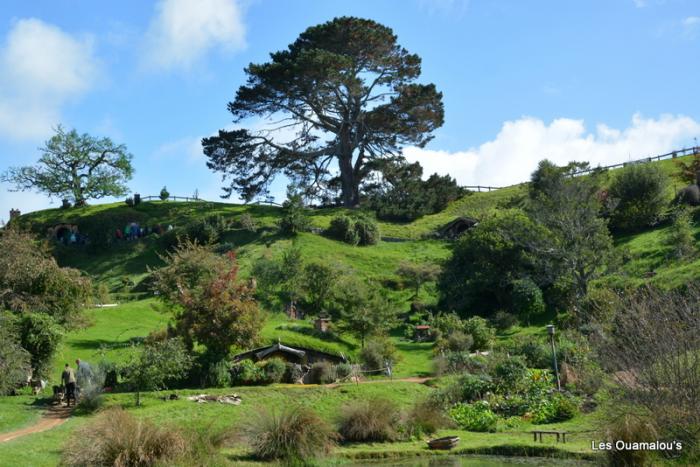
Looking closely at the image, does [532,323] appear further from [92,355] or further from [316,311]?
[92,355]

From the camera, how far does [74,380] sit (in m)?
26.7

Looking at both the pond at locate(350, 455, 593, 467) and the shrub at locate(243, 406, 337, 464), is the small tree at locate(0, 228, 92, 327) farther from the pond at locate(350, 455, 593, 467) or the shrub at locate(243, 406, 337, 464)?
the pond at locate(350, 455, 593, 467)

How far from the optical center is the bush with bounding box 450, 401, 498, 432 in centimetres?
2598

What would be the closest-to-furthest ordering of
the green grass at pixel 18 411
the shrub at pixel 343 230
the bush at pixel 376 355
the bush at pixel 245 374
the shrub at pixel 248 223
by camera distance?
1. the green grass at pixel 18 411
2. the bush at pixel 245 374
3. the bush at pixel 376 355
4. the shrub at pixel 343 230
5. the shrub at pixel 248 223

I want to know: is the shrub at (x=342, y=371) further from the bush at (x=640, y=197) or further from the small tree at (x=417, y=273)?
the bush at (x=640, y=197)

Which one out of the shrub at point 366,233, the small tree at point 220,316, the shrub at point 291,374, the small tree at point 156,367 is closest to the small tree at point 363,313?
the shrub at point 291,374

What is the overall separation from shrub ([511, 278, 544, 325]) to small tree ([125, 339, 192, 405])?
24.1 m

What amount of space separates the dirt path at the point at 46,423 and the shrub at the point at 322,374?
11059 mm

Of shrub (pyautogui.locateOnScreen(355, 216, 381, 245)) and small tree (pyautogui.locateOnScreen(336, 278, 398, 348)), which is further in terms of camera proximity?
shrub (pyautogui.locateOnScreen(355, 216, 381, 245))

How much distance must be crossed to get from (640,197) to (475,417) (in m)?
38.6

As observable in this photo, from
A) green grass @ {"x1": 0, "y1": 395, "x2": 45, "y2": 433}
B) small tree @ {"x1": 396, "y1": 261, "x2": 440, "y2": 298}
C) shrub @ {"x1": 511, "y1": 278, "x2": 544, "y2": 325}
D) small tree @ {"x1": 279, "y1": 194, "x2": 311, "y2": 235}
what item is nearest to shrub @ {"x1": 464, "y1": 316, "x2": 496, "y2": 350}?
shrub @ {"x1": 511, "y1": 278, "x2": 544, "y2": 325}

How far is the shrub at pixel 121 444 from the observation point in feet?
53.8

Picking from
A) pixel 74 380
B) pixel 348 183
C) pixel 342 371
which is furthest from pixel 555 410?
pixel 348 183

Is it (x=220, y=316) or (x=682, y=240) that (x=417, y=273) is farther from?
(x=220, y=316)
